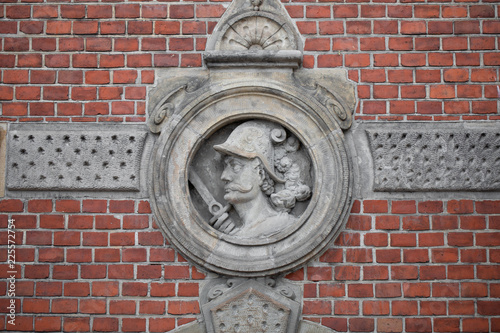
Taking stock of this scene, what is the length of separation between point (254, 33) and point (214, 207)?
112 centimetres

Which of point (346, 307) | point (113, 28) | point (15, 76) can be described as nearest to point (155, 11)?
point (113, 28)

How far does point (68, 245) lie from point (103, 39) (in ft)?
4.28

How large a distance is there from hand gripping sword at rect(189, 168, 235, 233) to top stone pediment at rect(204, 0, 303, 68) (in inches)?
28.4

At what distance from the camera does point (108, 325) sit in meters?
3.83

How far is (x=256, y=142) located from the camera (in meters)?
3.96

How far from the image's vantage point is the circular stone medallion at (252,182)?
3824 millimetres

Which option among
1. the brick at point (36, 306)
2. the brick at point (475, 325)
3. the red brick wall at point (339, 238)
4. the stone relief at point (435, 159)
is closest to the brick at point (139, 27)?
the red brick wall at point (339, 238)

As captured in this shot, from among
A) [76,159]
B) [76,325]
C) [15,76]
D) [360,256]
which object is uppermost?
[15,76]

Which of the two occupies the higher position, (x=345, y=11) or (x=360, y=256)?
(x=345, y=11)

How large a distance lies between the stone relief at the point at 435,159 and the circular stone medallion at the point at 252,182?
0.81 feet

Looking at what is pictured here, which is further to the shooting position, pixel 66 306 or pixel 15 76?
pixel 15 76

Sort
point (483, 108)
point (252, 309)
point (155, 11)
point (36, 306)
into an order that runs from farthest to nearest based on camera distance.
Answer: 1. point (155, 11)
2. point (483, 108)
3. point (36, 306)
4. point (252, 309)

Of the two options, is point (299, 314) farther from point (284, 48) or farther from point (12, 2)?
point (12, 2)

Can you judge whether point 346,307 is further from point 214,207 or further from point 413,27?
point 413,27
